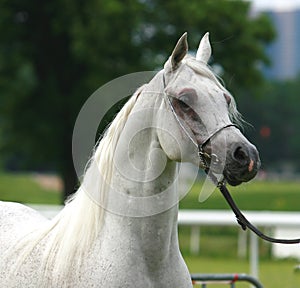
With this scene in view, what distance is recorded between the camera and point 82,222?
4.32 m

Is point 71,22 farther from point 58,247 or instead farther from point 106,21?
point 58,247

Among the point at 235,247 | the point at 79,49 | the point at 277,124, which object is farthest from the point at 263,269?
the point at 277,124

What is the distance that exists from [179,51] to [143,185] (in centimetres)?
71

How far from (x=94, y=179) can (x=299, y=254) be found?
7938mm

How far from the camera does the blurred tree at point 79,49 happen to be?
20.4 meters

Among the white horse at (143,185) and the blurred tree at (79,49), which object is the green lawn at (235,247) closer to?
the white horse at (143,185)

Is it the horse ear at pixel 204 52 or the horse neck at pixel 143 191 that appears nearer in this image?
the horse neck at pixel 143 191

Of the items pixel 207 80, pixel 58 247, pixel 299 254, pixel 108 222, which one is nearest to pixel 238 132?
pixel 207 80

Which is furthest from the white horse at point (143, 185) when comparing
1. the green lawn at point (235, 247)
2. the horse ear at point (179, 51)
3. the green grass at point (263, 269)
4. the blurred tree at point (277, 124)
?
the blurred tree at point (277, 124)

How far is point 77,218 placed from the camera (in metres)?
4.35

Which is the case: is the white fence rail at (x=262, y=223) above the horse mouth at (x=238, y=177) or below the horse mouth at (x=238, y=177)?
below

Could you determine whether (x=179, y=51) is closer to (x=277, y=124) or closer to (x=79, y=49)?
(x=79, y=49)

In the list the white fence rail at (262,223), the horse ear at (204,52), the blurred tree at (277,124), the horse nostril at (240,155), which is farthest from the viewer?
the blurred tree at (277,124)

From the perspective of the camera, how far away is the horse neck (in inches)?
165
